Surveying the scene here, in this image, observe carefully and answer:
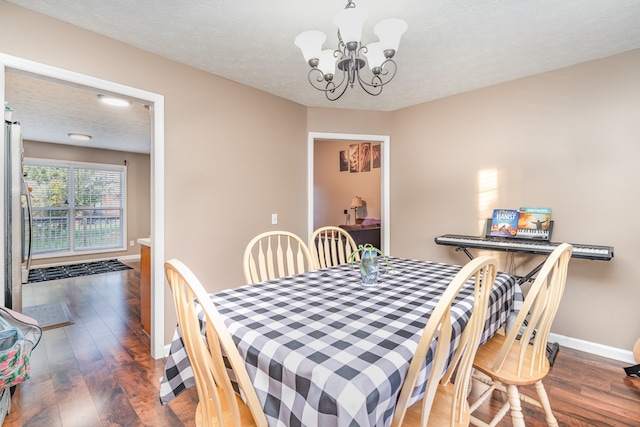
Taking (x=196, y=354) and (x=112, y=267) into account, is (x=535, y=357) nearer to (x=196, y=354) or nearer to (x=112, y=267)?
(x=196, y=354)

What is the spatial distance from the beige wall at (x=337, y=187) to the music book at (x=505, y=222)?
3.27m

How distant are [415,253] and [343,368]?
291 cm

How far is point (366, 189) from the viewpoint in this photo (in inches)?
249

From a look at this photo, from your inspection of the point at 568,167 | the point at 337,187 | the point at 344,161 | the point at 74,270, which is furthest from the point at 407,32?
the point at 74,270

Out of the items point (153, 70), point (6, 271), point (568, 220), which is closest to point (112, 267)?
point (6, 271)

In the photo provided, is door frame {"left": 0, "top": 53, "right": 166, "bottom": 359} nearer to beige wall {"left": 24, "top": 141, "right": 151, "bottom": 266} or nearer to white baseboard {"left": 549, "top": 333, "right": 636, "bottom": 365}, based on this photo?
white baseboard {"left": 549, "top": 333, "right": 636, "bottom": 365}

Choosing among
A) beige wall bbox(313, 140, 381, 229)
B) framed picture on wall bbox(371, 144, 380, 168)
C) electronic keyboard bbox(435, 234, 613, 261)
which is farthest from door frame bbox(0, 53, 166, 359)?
framed picture on wall bbox(371, 144, 380, 168)

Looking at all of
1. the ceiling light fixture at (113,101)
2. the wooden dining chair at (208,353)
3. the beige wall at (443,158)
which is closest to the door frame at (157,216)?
the beige wall at (443,158)

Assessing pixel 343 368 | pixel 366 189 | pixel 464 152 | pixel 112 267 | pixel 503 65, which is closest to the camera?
pixel 343 368

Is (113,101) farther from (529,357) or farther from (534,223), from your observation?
(534,223)

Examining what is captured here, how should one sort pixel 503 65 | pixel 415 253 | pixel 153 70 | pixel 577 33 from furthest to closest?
pixel 415 253 < pixel 503 65 < pixel 153 70 < pixel 577 33

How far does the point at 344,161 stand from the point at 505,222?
423 cm

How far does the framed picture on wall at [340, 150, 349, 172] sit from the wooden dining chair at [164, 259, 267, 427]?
5882 mm

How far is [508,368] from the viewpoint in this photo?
1.40 metres
